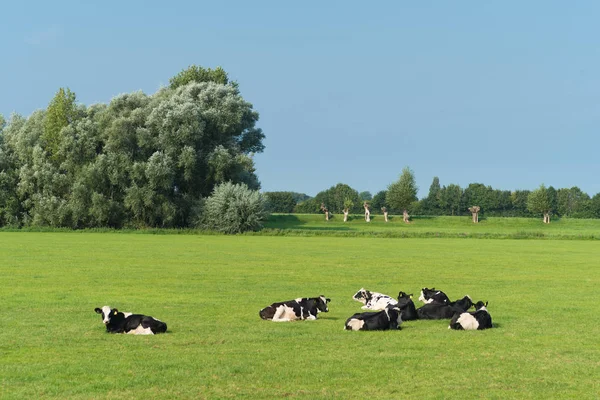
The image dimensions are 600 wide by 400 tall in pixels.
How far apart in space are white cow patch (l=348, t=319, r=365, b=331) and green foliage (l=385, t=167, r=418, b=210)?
365ft

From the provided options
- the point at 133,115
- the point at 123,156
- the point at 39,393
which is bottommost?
the point at 39,393

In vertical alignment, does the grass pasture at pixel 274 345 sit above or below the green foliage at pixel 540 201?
below

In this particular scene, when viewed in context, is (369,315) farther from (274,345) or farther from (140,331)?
(140,331)

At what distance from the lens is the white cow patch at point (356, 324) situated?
1345 cm

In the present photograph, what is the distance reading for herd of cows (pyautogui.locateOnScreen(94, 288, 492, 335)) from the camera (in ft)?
42.4

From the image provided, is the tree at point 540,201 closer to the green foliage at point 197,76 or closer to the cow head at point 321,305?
the green foliage at point 197,76

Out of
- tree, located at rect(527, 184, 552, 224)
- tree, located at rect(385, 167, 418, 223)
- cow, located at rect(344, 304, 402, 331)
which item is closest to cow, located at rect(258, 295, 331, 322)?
cow, located at rect(344, 304, 402, 331)

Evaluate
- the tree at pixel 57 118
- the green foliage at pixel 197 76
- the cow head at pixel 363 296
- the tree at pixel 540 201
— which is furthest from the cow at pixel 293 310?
the tree at pixel 540 201

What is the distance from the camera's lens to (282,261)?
108 feet

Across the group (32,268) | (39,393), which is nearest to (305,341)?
(39,393)

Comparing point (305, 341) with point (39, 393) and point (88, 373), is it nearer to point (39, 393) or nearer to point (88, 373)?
point (88, 373)

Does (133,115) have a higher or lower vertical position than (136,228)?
higher

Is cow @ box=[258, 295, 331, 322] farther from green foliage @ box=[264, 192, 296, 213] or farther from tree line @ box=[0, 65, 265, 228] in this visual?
green foliage @ box=[264, 192, 296, 213]

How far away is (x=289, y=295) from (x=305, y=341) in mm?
6873
